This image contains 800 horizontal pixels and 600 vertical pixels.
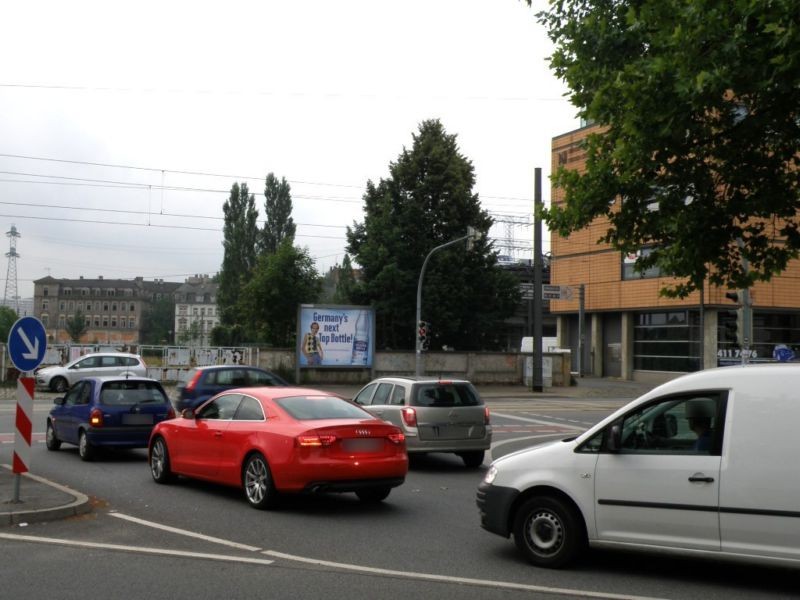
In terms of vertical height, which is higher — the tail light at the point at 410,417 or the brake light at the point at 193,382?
the brake light at the point at 193,382

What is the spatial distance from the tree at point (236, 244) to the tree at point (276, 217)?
129cm

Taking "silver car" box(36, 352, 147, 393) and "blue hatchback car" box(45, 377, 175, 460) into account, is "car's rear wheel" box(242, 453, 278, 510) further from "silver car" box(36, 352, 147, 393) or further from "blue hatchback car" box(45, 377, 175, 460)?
"silver car" box(36, 352, 147, 393)

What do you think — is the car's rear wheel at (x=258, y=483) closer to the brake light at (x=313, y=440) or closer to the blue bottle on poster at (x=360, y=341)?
the brake light at (x=313, y=440)

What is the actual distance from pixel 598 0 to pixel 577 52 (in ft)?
3.97

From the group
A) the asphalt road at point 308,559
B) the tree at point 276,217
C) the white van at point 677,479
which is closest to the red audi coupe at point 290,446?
the asphalt road at point 308,559

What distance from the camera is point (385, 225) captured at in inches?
1847

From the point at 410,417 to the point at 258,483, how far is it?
428cm

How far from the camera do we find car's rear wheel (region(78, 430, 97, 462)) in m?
14.3

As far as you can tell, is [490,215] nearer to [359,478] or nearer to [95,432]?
[95,432]

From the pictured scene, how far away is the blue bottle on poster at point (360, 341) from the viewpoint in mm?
41931

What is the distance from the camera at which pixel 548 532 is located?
7375 millimetres

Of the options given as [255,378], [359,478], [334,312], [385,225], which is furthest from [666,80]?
[385,225]

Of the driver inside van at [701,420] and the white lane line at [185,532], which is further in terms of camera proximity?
the white lane line at [185,532]

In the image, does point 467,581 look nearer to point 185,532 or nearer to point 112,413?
point 185,532
